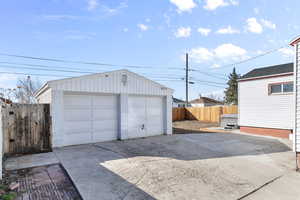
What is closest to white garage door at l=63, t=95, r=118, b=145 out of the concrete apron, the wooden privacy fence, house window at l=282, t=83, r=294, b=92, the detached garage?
the detached garage

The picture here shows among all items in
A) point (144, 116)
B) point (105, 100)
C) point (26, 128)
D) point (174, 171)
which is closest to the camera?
point (174, 171)

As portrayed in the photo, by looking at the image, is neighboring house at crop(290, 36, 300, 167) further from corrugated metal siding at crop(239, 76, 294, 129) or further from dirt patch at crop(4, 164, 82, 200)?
dirt patch at crop(4, 164, 82, 200)

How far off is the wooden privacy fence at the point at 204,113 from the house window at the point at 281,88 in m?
7.19

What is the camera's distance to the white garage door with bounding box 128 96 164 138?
26.2ft

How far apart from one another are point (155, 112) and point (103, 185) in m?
5.84

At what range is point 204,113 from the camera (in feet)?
60.0

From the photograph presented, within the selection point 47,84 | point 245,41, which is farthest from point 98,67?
point 245,41

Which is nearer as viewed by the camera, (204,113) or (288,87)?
(288,87)

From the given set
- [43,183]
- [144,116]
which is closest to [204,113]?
[144,116]

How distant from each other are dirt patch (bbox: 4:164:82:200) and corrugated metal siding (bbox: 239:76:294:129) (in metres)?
9.82

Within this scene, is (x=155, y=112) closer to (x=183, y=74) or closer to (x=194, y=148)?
(x=194, y=148)

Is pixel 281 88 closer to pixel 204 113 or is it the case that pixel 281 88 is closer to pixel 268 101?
pixel 268 101

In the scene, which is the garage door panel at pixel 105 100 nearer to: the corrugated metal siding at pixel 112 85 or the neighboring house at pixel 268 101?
the corrugated metal siding at pixel 112 85

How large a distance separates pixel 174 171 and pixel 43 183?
2831 mm
